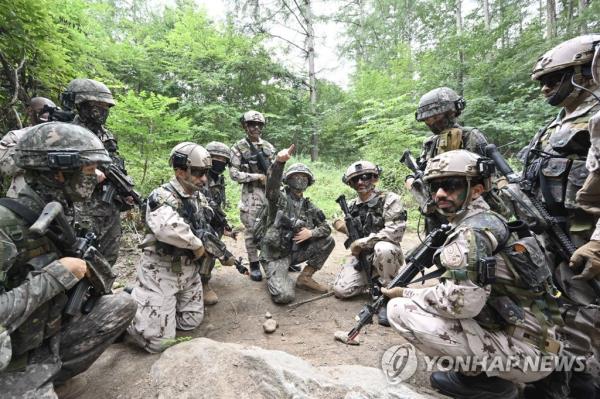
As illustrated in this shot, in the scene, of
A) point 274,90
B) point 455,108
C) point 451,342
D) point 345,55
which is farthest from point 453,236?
point 345,55

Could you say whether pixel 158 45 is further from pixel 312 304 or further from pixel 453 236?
pixel 453 236

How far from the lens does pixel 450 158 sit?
2771mm

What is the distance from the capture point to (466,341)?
2.58 meters

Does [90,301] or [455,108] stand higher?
[455,108]

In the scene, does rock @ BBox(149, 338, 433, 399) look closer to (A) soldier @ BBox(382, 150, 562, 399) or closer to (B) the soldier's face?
(A) soldier @ BBox(382, 150, 562, 399)

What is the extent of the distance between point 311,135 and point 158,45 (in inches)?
295

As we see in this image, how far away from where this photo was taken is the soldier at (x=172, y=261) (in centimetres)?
353

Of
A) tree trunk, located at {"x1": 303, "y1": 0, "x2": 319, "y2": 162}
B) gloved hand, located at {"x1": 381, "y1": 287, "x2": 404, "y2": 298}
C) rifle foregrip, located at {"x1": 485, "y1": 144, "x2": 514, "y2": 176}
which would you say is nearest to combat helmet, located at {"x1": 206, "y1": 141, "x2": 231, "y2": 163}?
gloved hand, located at {"x1": 381, "y1": 287, "x2": 404, "y2": 298}

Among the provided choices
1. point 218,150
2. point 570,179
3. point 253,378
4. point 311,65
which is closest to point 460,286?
point 570,179

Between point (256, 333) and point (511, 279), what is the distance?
113 inches

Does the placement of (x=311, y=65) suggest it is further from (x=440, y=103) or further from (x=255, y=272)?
(x=255, y=272)

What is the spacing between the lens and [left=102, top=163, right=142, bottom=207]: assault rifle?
4184 mm

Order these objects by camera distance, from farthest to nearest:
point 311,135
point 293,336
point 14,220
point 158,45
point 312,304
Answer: point 311,135 → point 158,45 → point 312,304 → point 293,336 → point 14,220

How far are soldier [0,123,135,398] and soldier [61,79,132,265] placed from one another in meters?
1.58
